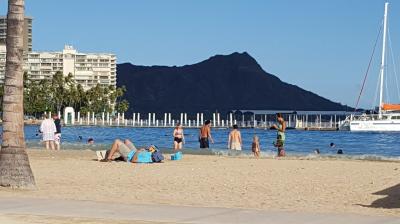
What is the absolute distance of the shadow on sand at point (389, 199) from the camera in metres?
13.4

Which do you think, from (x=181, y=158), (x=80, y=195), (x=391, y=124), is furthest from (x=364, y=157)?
(x=391, y=124)

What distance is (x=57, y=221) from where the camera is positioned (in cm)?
1067

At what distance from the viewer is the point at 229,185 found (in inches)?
668

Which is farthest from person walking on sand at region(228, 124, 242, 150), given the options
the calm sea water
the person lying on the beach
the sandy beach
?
the person lying on the beach

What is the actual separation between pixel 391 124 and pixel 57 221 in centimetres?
9224

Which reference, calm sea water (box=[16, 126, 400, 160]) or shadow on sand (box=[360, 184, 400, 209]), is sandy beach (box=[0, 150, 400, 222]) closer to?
shadow on sand (box=[360, 184, 400, 209])

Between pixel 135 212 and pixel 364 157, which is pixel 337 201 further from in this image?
pixel 364 157

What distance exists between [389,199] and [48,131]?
17666 millimetres

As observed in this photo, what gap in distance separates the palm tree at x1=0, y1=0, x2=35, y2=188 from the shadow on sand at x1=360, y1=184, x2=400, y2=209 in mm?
6423

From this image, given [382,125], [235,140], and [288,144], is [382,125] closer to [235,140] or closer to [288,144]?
[288,144]

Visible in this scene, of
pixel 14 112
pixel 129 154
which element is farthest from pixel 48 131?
pixel 14 112

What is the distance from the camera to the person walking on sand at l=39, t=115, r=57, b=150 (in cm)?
2880

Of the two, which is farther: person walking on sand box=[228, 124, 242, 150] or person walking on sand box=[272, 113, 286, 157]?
person walking on sand box=[228, 124, 242, 150]

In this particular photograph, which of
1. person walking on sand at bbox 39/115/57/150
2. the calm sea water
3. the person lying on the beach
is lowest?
the calm sea water
